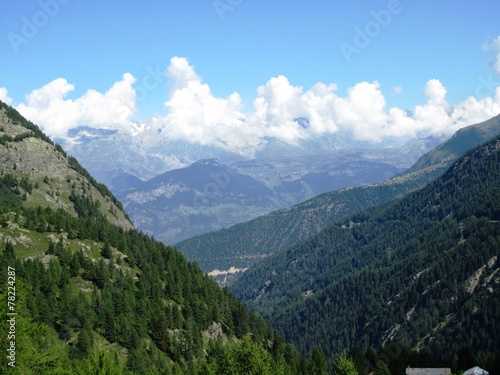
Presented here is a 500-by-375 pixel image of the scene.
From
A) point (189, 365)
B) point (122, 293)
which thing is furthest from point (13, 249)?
point (189, 365)

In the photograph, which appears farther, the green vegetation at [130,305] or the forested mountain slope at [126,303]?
the forested mountain slope at [126,303]

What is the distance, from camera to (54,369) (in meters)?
52.7

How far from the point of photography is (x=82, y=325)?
382 feet

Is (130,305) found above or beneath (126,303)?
beneath

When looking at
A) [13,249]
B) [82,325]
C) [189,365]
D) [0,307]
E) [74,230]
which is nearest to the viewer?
[0,307]

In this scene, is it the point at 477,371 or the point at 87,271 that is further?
the point at 87,271

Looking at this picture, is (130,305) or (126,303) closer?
(126,303)

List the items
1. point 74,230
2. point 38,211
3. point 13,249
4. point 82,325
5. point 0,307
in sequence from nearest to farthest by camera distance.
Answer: point 0,307, point 82,325, point 13,249, point 74,230, point 38,211

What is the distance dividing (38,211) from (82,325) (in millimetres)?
74979

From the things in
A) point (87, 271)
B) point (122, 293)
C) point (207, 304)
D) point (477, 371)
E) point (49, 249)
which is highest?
point (49, 249)

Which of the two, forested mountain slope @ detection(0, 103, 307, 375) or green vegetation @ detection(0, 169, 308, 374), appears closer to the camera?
green vegetation @ detection(0, 169, 308, 374)

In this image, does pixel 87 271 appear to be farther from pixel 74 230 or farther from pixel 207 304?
pixel 207 304

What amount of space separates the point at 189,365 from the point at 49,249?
49849 mm

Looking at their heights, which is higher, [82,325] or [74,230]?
[74,230]
